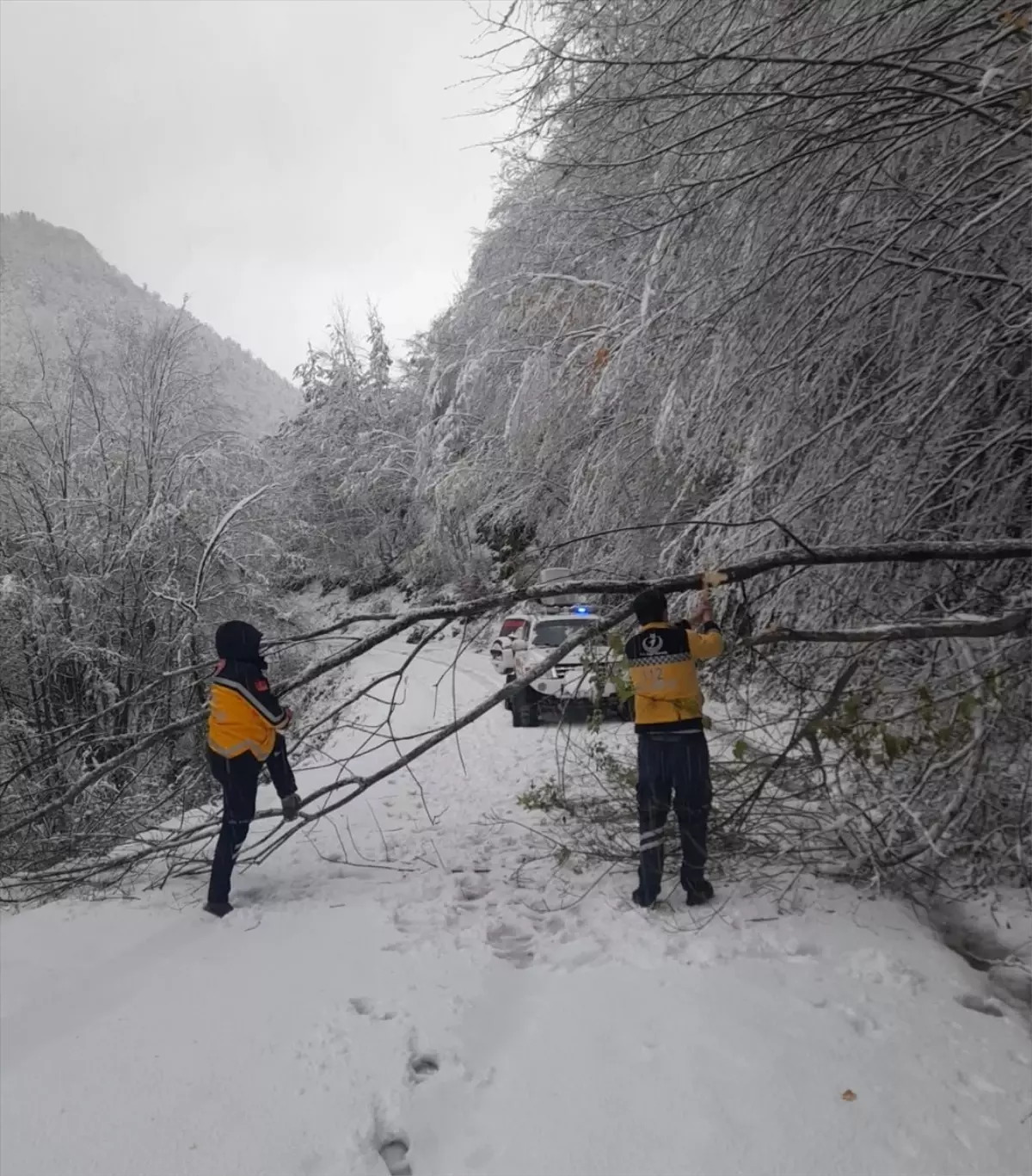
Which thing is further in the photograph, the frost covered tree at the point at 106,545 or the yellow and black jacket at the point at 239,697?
the frost covered tree at the point at 106,545

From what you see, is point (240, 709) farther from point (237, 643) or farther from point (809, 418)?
point (809, 418)

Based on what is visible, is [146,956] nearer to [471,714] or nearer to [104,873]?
[104,873]

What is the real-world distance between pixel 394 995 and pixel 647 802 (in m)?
1.74

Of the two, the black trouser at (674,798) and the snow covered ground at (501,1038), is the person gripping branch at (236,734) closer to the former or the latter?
the snow covered ground at (501,1038)

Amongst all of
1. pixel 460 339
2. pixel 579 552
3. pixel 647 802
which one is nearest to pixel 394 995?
pixel 647 802

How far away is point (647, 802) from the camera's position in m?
4.34

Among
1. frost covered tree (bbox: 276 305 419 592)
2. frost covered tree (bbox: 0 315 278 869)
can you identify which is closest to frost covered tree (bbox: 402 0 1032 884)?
frost covered tree (bbox: 0 315 278 869)

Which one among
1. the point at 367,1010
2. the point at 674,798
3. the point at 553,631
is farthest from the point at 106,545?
the point at 674,798

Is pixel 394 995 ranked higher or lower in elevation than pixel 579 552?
lower

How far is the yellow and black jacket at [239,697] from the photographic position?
14.8 ft

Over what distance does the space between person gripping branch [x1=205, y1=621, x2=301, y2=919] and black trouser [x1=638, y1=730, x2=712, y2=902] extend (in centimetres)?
215

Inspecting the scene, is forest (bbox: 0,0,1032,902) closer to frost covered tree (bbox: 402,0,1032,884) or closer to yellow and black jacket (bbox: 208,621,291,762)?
frost covered tree (bbox: 402,0,1032,884)

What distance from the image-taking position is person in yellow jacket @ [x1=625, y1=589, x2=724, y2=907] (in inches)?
166

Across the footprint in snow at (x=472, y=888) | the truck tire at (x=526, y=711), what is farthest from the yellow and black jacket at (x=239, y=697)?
the truck tire at (x=526, y=711)
